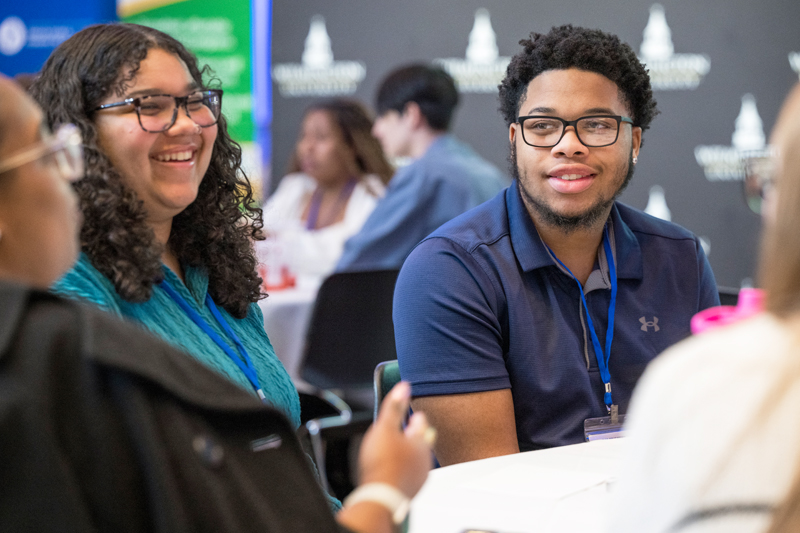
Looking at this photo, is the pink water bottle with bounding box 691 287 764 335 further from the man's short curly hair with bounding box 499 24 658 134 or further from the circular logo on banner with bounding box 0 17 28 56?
the circular logo on banner with bounding box 0 17 28 56

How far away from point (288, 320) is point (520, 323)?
90.9 inches

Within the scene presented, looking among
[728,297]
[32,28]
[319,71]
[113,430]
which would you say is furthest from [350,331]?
[32,28]

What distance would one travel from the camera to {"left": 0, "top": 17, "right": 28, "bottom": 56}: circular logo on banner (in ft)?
21.1

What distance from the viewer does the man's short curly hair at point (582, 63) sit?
1.99m

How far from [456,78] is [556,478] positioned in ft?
15.0

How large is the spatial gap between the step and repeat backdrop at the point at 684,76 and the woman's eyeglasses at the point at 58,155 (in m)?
4.61

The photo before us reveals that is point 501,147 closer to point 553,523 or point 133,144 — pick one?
point 133,144

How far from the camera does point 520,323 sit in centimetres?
181

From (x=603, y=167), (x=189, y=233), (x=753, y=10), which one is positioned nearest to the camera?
(x=189, y=233)

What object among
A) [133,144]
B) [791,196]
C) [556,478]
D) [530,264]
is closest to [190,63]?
[133,144]

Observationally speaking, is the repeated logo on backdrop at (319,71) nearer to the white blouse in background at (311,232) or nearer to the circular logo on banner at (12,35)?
the white blouse in background at (311,232)

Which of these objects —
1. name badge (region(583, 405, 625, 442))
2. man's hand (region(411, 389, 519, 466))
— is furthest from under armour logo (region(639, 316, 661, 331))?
man's hand (region(411, 389, 519, 466))

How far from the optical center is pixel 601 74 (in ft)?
6.56

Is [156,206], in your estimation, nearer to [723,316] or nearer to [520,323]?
[520,323]
